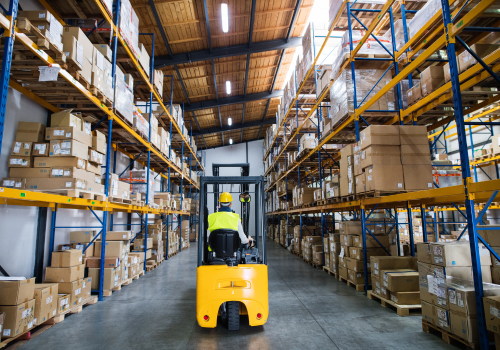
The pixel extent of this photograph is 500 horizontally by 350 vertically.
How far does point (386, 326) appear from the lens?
3.95m

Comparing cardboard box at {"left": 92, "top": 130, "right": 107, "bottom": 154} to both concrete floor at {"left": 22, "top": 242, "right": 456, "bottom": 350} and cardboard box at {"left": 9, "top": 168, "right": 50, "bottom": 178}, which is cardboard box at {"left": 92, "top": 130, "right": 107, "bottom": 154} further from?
concrete floor at {"left": 22, "top": 242, "right": 456, "bottom": 350}

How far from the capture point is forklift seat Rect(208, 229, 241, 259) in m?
3.71

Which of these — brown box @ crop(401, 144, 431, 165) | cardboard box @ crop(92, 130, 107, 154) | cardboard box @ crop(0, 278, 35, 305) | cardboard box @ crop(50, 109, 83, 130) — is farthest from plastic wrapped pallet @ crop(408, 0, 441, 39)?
cardboard box @ crop(0, 278, 35, 305)

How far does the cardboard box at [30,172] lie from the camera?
4480 millimetres

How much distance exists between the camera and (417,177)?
15.9ft

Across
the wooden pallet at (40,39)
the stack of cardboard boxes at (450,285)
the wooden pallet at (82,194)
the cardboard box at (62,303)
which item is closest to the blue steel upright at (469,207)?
the stack of cardboard boxes at (450,285)

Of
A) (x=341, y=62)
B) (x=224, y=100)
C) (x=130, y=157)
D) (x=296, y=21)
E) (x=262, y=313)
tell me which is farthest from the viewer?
(x=224, y=100)

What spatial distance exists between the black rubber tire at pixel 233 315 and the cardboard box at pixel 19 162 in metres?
3.68

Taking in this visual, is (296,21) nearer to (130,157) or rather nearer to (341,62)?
(341,62)

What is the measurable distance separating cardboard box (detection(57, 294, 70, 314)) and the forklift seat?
2.47m

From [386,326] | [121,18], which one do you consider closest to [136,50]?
[121,18]

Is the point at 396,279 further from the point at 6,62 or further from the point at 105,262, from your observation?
the point at 6,62

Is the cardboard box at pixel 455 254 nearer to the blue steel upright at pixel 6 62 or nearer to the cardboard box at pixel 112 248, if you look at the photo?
the blue steel upright at pixel 6 62

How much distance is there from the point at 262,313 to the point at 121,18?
596cm
